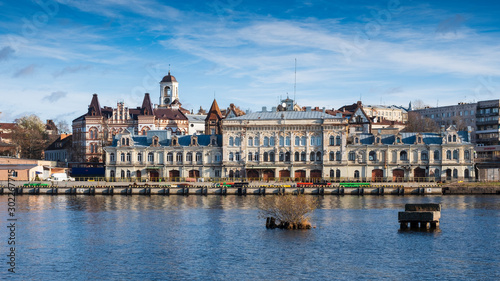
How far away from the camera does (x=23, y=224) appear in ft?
204

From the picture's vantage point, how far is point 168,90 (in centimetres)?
17938

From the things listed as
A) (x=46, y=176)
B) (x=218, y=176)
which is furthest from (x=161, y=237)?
(x=46, y=176)

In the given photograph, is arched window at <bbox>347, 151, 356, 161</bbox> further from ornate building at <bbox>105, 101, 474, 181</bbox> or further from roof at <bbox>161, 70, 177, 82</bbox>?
roof at <bbox>161, 70, 177, 82</bbox>

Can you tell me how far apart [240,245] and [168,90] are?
435 feet

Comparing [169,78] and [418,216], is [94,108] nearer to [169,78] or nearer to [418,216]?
[169,78]

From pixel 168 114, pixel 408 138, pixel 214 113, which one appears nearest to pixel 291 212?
pixel 408 138

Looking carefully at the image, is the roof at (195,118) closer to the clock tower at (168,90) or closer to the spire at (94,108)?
the clock tower at (168,90)

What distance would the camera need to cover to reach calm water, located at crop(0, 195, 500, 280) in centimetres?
4178

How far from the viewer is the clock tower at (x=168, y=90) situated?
178 metres

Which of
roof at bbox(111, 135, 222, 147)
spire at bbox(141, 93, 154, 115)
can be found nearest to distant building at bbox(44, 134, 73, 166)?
spire at bbox(141, 93, 154, 115)

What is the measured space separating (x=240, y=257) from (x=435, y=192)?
54.6 m

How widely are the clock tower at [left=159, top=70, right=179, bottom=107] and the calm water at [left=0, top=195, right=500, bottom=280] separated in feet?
341

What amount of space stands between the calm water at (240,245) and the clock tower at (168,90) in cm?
10379

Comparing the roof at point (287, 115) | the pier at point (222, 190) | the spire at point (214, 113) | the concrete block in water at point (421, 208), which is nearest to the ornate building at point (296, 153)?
the roof at point (287, 115)
